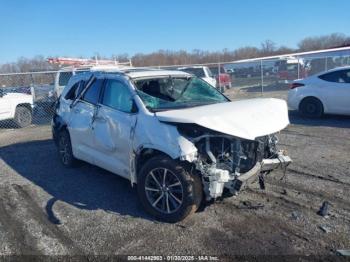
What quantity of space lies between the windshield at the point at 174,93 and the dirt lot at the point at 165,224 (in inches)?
56.4

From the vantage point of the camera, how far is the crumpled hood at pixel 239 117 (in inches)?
159

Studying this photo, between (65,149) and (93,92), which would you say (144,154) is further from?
(65,149)

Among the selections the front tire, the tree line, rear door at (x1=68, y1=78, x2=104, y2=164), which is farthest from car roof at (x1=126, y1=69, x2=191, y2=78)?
the tree line

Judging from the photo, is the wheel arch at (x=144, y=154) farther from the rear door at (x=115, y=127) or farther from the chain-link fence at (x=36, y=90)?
the chain-link fence at (x=36, y=90)

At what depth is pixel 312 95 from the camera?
10.9m

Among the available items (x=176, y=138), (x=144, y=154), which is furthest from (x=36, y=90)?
(x=176, y=138)

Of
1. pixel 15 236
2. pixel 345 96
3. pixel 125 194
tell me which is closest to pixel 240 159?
pixel 125 194

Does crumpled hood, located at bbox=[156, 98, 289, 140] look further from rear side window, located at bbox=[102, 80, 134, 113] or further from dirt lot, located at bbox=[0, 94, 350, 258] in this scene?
dirt lot, located at bbox=[0, 94, 350, 258]

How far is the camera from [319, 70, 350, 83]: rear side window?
33.7 ft

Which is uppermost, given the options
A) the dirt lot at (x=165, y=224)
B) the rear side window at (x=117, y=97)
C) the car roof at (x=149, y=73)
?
the car roof at (x=149, y=73)

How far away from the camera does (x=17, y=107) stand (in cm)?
1257

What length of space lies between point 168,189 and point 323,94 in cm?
793

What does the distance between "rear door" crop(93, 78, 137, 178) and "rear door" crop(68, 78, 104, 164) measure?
20cm

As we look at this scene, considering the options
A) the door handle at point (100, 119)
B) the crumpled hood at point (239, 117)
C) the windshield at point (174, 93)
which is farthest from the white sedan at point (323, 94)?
the door handle at point (100, 119)
